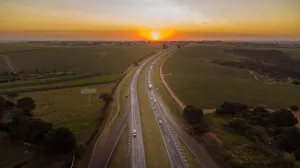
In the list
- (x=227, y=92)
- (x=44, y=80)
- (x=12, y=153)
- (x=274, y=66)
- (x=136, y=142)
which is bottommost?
(x=136, y=142)

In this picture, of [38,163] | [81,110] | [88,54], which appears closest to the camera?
[38,163]

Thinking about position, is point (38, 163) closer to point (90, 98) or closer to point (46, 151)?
point (46, 151)

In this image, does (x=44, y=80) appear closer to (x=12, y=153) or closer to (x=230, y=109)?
(x=12, y=153)

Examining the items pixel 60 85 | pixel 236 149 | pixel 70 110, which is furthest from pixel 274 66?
pixel 70 110

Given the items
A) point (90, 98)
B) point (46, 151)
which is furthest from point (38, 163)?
point (90, 98)

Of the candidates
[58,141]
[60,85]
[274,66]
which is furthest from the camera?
[274,66]

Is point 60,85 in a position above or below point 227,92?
above
